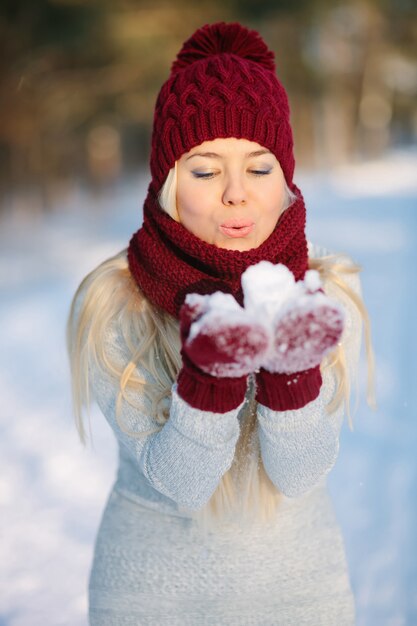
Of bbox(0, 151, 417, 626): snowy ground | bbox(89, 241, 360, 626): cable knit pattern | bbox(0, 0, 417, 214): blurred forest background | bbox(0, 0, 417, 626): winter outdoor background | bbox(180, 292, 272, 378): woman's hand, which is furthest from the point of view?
bbox(0, 0, 417, 214): blurred forest background

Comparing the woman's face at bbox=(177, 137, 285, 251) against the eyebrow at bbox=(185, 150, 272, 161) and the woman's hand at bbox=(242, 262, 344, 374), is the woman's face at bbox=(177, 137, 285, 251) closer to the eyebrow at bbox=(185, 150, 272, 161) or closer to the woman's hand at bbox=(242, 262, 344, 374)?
the eyebrow at bbox=(185, 150, 272, 161)

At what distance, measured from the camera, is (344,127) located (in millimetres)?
30875

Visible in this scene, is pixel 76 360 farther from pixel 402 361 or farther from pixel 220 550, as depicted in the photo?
pixel 402 361

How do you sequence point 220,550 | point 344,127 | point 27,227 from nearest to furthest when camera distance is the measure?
1. point 220,550
2. point 27,227
3. point 344,127

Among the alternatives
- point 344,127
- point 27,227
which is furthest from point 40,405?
point 344,127

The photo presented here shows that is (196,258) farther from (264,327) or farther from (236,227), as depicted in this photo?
(264,327)

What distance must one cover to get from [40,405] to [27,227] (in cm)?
914

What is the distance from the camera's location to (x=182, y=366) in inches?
60.1

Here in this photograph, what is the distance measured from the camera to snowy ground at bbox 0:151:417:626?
2.82 meters

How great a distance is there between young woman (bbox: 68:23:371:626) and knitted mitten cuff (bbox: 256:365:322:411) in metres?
0.09

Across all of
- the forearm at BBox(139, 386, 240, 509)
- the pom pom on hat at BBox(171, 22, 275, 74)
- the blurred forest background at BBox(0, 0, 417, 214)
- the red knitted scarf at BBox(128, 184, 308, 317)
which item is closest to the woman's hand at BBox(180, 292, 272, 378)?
the forearm at BBox(139, 386, 240, 509)

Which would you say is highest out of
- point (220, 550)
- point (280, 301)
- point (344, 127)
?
point (280, 301)

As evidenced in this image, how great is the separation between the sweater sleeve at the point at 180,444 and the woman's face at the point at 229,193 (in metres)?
0.35

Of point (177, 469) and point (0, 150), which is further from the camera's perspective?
point (0, 150)
